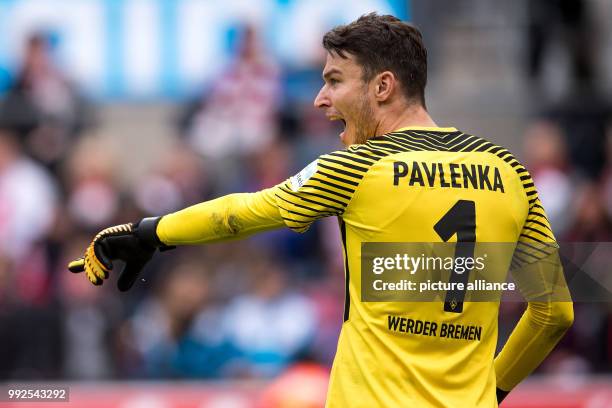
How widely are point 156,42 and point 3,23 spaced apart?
5.24ft

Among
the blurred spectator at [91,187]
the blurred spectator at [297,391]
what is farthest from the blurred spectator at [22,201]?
the blurred spectator at [297,391]

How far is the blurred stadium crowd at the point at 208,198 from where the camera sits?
9.87 meters

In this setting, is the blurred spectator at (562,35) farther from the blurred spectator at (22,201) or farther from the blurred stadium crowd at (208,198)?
the blurred spectator at (22,201)

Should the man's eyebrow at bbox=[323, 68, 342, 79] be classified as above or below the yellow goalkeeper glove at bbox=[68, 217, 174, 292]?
above

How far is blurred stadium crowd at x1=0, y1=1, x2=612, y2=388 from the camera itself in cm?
987

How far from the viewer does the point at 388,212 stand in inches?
161

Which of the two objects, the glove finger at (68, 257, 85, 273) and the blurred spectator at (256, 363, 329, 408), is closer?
the glove finger at (68, 257, 85, 273)

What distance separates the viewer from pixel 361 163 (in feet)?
13.4

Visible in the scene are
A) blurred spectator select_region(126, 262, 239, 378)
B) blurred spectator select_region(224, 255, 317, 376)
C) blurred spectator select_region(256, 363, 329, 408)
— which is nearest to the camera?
blurred spectator select_region(256, 363, 329, 408)

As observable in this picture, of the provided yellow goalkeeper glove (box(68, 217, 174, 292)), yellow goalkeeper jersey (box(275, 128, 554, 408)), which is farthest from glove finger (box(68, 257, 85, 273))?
yellow goalkeeper jersey (box(275, 128, 554, 408))

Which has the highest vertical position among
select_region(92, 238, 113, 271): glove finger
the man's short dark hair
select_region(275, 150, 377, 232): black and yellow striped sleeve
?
the man's short dark hair

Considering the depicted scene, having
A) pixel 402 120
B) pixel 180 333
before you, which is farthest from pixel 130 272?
pixel 180 333

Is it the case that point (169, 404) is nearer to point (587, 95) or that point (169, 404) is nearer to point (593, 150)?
point (593, 150)

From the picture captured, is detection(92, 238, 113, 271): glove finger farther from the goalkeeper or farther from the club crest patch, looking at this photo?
the club crest patch
